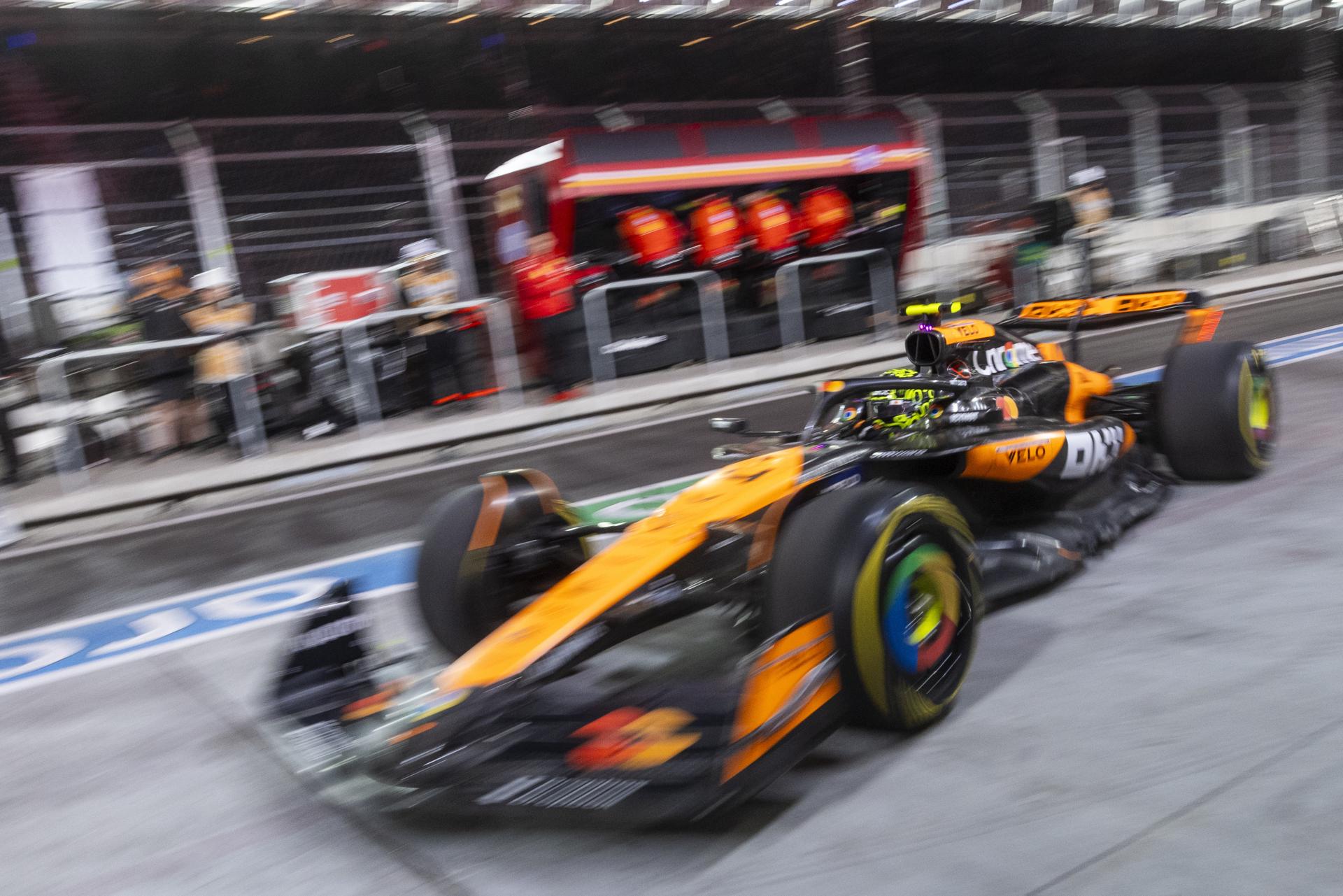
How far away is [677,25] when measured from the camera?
16672mm

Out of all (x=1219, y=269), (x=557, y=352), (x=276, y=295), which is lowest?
(x=1219, y=269)

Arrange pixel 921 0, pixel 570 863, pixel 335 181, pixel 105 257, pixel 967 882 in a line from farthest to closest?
pixel 921 0 → pixel 335 181 → pixel 105 257 → pixel 570 863 → pixel 967 882

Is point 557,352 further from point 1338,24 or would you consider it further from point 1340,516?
point 1338,24

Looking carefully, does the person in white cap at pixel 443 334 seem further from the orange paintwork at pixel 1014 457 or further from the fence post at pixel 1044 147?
the fence post at pixel 1044 147

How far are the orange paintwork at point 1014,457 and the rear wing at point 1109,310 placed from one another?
130 cm

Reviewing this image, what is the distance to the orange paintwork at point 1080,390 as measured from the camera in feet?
16.7

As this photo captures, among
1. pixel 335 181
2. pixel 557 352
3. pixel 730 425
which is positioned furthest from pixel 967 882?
pixel 335 181

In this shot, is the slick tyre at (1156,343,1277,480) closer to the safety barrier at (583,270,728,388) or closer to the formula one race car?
the formula one race car

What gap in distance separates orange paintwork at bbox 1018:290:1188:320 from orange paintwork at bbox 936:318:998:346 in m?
0.76

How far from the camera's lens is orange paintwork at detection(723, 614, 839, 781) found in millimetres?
2477

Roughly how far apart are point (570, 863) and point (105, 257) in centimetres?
1069

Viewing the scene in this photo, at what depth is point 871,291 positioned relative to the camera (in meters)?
12.8

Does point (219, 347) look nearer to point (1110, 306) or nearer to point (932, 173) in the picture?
point (1110, 306)

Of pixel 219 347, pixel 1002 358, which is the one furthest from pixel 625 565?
pixel 219 347
